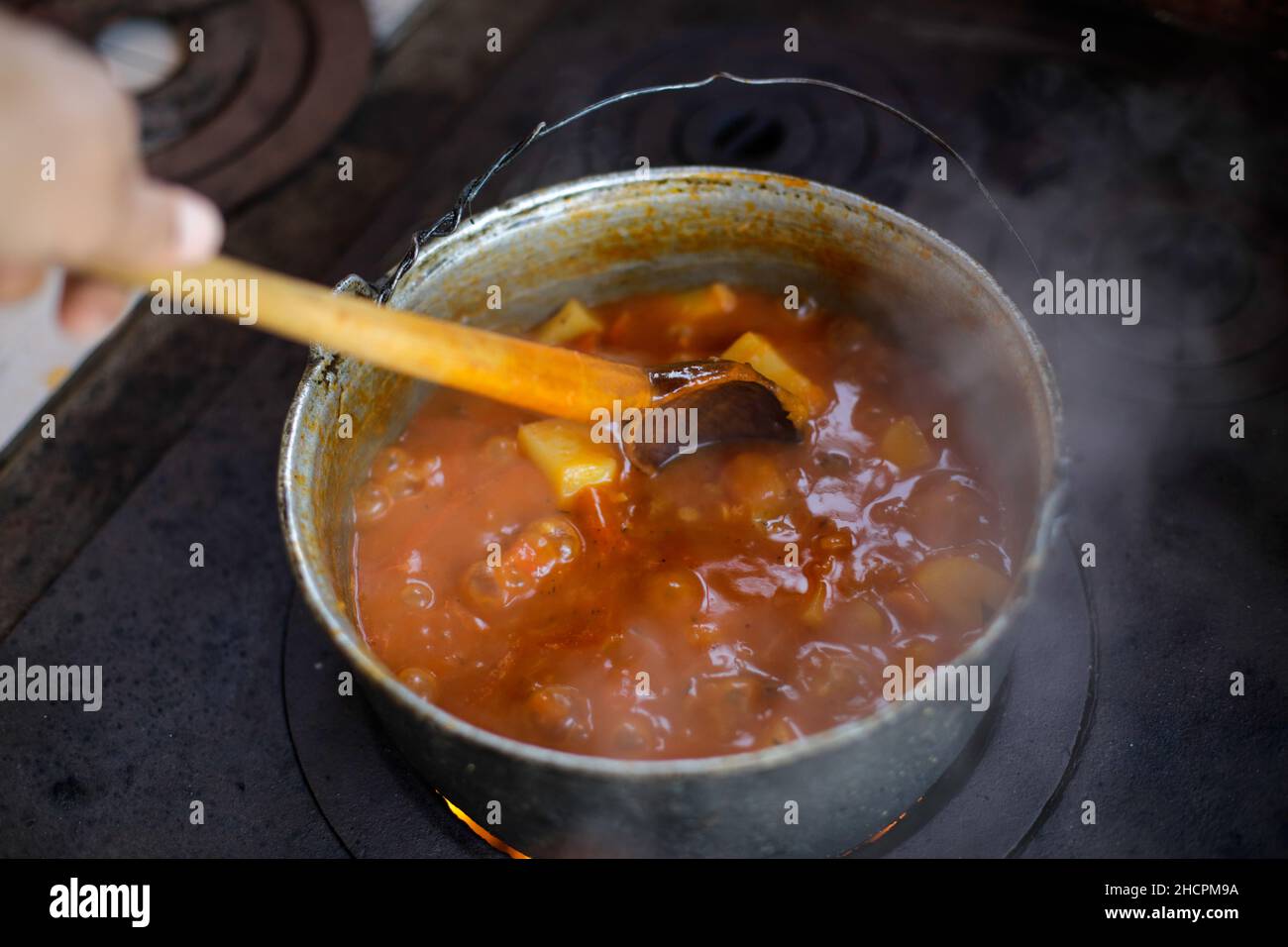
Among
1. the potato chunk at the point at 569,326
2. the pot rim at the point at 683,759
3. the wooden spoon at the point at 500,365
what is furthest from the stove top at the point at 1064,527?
the wooden spoon at the point at 500,365

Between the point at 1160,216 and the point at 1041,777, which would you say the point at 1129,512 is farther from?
the point at 1160,216

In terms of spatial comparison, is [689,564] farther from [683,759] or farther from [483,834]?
[483,834]

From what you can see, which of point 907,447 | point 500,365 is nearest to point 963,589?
point 907,447

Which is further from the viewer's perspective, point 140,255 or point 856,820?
point 856,820

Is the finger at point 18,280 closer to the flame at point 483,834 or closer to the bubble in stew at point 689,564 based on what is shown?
the bubble in stew at point 689,564

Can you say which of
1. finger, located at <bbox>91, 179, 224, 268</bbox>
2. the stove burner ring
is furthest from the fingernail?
the stove burner ring
